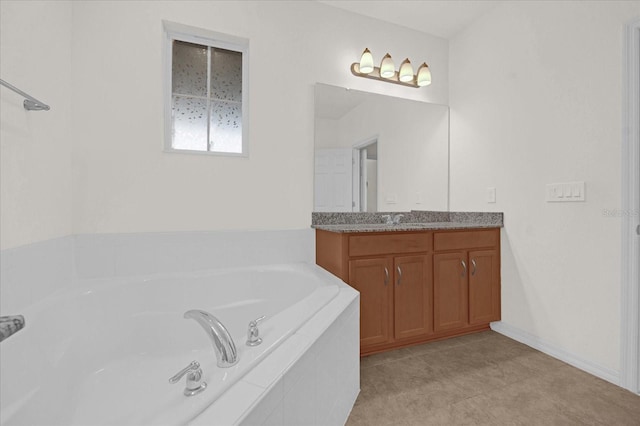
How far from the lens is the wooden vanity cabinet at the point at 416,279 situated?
1916 mm

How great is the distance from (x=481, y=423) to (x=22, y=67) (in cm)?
254

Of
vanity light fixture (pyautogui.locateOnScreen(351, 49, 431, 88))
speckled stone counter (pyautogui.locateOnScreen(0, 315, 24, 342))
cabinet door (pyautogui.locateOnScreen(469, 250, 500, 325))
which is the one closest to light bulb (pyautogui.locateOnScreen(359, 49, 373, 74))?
vanity light fixture (pyautogui.locateOnScreen(351, 49, 431, 88))

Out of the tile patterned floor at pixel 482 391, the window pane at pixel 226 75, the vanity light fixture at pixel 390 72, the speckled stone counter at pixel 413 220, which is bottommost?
the tile patterned floor at pixel 482 391

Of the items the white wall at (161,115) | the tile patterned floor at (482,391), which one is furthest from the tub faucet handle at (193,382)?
the white wall at (161,115)

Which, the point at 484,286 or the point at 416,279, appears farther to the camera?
the point at 484,286

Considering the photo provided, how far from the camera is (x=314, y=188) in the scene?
2348mm

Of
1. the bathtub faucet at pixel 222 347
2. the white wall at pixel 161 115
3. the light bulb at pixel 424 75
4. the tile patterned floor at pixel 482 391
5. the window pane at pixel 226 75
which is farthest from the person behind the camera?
the light bulb at pixel 424 75

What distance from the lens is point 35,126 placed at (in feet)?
4.66

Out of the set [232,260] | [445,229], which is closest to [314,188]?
[232,260]

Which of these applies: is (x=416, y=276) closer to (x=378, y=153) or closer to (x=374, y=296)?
(x=374, y=296)

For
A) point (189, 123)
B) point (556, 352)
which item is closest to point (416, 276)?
point (556, 352)

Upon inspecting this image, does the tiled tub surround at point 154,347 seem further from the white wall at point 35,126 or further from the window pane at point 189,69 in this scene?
the window pane at point 189,69

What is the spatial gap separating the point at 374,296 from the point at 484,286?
→ 992 millimetres

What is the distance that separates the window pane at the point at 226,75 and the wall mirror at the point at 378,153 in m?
0.60
